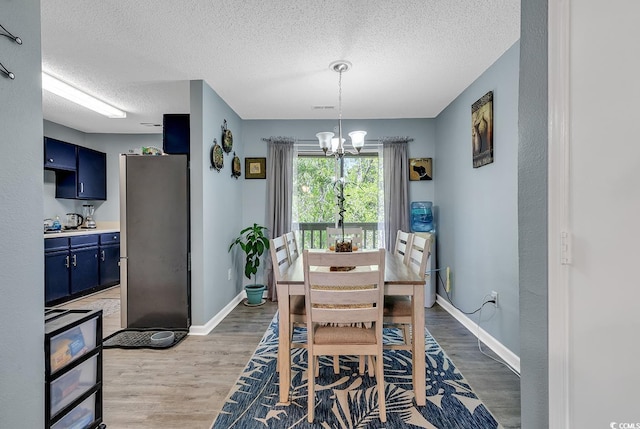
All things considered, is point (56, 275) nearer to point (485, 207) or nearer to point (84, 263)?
point (84, 263)

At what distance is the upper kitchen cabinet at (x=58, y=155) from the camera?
4.21 meters

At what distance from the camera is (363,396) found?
198 centimetres

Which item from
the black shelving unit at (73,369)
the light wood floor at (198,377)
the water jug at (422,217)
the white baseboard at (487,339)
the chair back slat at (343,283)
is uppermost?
the water jug at (422,217)

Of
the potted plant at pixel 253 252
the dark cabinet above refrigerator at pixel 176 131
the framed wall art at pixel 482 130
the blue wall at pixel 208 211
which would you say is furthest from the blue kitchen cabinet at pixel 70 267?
the framed wall art at pixel 482 130

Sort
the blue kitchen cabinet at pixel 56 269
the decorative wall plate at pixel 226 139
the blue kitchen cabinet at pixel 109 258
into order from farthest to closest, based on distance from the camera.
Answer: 1. the blue kitchen cabinet at pixel 109 258
2. the blue kitchen cabinet at pixel 56 269
3. the decorative wall plate at pixel 226 139

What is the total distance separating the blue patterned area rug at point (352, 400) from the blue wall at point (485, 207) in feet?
2.61

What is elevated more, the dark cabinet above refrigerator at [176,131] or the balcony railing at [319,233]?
the dark cabinet above refrigerator at [176,131]

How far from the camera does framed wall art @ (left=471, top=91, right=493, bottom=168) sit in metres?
2.77

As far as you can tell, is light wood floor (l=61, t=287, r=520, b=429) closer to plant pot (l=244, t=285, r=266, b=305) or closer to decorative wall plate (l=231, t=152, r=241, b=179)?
plant pot (l=244, t=285, r=266, b=305)
